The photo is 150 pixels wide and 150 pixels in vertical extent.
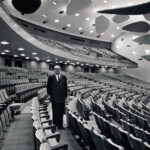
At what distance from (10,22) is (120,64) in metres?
14.6

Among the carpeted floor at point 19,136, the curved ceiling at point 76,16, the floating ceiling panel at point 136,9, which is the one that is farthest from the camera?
the curved ceiling at point 76,16

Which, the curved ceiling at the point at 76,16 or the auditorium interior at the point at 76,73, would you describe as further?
the curved ceiling at the point at 76,16

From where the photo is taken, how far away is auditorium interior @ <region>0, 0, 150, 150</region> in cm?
222

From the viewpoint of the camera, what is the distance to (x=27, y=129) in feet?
8.67

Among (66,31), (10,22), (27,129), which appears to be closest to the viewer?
(27,129)

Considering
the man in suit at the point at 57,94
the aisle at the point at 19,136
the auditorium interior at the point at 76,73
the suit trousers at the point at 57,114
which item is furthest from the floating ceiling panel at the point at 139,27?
the aisle at the point at 19,136

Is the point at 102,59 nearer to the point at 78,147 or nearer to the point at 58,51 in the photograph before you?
the point at 58,51

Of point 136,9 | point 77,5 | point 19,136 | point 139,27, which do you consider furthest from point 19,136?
point 139,27

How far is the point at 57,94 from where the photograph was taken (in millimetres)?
2916

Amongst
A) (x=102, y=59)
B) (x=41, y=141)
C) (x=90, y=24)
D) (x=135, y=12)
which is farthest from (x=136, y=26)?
(x=41, y=141)

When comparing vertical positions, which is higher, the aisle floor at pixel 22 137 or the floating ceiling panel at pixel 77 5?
the floating ceiling panel at pixel 77 5

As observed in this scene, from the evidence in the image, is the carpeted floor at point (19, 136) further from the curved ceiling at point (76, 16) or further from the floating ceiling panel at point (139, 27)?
the floating ceiling panel at point (139, 27)

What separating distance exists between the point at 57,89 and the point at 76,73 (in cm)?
1237

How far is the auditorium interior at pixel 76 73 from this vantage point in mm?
2225
